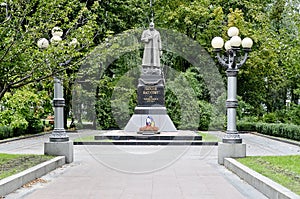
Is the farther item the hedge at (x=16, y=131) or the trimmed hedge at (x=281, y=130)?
the hedge at (x=16, y=131)

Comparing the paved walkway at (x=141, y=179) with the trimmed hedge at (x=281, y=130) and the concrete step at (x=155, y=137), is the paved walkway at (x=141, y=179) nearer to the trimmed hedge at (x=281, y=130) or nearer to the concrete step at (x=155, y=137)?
the concrete step at (x=155, y=137)

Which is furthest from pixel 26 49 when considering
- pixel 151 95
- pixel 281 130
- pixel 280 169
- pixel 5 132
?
pixel 281 130

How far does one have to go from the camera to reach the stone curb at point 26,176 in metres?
8.04

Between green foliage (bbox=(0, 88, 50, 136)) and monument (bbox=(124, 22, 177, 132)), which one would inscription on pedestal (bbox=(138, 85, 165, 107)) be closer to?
monument (bbox=(124, 22, 177, 132))

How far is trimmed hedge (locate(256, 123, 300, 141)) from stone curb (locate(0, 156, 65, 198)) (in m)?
13.6

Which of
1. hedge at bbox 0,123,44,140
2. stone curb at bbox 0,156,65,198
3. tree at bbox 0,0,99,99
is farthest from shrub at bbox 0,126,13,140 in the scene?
tree at bbox 0,0,99,99

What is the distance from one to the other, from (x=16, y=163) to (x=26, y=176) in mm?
1965

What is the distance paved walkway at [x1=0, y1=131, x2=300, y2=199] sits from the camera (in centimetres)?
834

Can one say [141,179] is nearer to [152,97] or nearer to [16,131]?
[152,97]

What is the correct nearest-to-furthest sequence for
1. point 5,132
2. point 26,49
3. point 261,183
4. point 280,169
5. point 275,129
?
1. point 261,183
2. point 280,169
3. point 26,49
4. point 5,132
5. point 275,129

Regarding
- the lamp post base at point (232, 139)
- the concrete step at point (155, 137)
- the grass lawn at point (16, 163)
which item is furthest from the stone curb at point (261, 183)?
the concrete step at point (155, 137)

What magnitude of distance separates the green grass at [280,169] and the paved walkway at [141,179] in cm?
52

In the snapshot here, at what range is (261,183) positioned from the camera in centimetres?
837

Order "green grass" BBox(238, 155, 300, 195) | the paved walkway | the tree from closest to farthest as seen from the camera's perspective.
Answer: "green grass" BBox(238, 155, 300, 195)
the paved walkway
the tree
